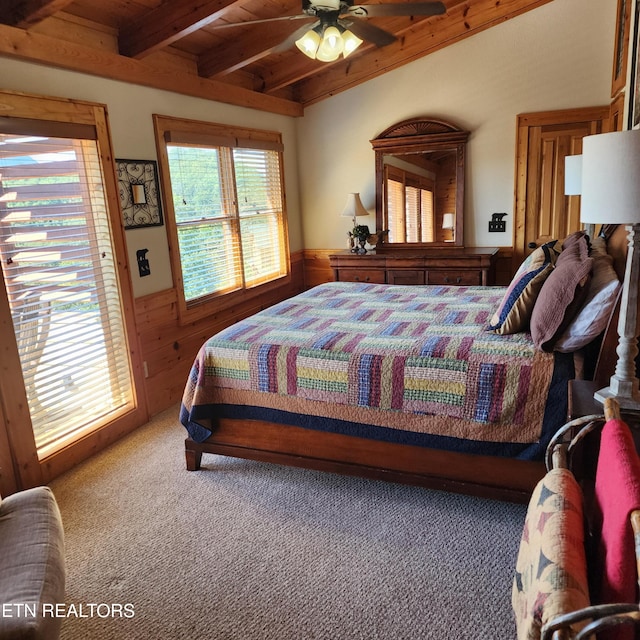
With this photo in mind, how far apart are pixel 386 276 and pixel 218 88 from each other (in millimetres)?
2282

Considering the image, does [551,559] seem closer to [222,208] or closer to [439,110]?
[222,208]

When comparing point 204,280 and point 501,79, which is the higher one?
point 501,79

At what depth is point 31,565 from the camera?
1490 millimetres

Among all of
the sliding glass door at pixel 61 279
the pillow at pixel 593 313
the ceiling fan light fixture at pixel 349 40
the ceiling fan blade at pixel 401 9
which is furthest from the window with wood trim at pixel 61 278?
the pillow at pixel 593 313

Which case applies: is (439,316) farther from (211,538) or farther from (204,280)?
(204,280)

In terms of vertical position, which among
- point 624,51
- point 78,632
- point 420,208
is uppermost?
point 624,51

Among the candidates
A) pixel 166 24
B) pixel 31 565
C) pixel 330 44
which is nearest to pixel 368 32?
pixel 330 44

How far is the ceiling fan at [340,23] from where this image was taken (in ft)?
8.35

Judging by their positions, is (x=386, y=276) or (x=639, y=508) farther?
(x=386, y=276)

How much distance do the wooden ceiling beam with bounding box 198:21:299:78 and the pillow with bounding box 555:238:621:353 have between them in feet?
9.46

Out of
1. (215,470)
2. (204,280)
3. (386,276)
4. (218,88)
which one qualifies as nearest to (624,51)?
(386,276)

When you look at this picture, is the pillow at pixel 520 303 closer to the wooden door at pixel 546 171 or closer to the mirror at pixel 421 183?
the wooden door at pixel 546 171

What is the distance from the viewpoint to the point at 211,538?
7.65 feet

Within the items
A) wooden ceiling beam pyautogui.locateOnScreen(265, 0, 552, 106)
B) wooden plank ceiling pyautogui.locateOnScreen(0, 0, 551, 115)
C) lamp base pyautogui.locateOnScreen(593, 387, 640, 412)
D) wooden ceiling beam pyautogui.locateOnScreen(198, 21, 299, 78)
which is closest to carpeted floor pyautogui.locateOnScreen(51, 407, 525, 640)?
lamp base pyautogui.locateOnScreen(593, 387, 640, 412)
